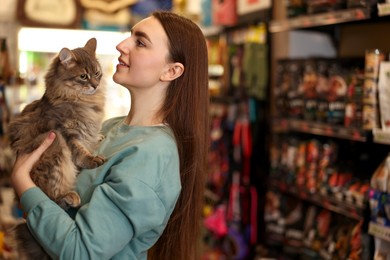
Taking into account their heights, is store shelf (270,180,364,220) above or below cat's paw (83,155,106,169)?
below

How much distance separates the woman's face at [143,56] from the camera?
1.66 m

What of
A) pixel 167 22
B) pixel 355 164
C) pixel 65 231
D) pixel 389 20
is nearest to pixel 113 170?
pixel 65 231

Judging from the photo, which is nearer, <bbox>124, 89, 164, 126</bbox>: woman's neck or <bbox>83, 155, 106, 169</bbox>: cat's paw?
<bbox>83, 155, 106, 169</bbox>: cat's paw

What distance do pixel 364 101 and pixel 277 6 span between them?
1481mm

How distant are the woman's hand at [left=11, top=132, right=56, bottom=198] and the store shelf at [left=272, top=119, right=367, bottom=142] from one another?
1.51 metres

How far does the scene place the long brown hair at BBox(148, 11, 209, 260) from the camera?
1.71 meters

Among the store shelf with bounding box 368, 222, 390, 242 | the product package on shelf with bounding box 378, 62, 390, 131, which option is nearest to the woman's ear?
the product package on shelf with bounding box 378, 62, 390, 131

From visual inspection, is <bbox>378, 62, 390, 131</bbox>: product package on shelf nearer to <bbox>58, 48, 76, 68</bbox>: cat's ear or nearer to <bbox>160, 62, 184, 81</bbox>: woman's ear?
<bbox>160, 62, 184, 81</bbox>: woman's ear

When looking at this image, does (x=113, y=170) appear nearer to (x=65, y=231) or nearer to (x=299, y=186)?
(x=65, y=231)

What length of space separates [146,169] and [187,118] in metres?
0.31

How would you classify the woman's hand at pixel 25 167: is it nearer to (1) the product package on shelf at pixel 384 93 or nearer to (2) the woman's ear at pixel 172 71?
(2) the woman's ear at pixel 172 71

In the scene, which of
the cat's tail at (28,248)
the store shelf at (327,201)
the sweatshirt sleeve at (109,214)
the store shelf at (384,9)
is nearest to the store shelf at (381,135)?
the store shelf at (327,201)

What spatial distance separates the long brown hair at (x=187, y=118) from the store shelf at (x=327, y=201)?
Result: 98 cm

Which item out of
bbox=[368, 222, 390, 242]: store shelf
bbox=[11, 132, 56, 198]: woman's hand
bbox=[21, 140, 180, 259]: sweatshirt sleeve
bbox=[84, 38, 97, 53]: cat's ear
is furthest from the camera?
bbox=[368, 222, 390, 242]: store shelf
